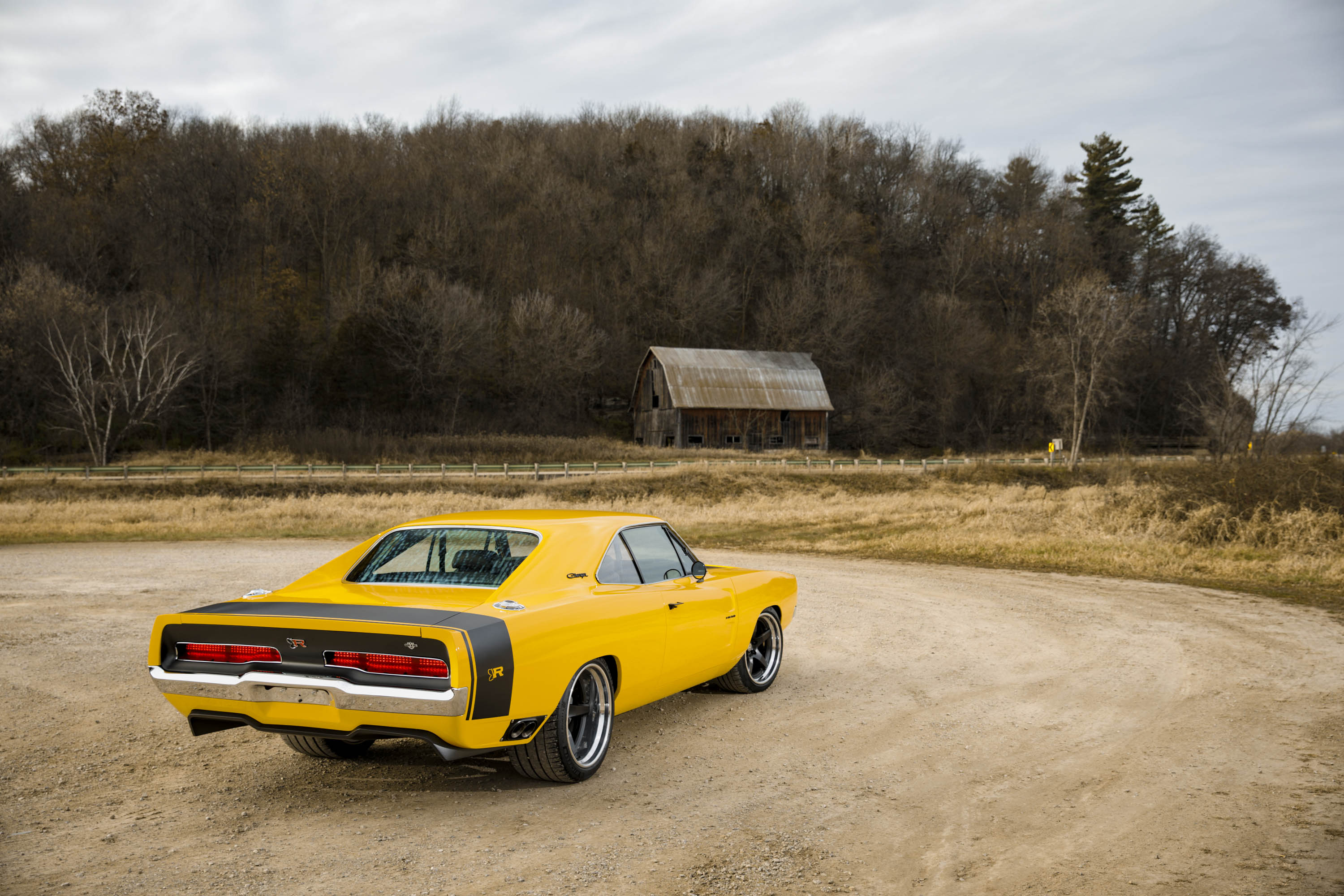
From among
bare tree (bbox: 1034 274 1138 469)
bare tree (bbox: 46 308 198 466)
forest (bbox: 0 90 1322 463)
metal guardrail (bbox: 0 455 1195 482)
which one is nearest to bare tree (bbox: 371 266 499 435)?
forest (bbox: 0 90 1322 463)

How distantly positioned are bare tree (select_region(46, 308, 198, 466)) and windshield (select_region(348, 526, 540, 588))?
147 ft

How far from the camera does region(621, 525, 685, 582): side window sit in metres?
6.62

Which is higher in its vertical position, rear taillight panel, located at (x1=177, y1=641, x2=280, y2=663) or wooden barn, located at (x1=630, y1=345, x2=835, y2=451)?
wooden barn, located at (x1=630, y1=345, x2=835, y2=451)

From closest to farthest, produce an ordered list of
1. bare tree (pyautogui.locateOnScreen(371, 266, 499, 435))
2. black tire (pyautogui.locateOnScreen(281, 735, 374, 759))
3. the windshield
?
the windshield
black tire (pyautogui.locateOnScreen(281, 735, 374, 759))
bare tree (pyautogui.locateOnScreen(371, 266, 499, 435))

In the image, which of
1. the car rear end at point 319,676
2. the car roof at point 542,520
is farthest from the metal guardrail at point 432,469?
the car rear end at point 319,676

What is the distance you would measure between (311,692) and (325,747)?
1364 millimetres

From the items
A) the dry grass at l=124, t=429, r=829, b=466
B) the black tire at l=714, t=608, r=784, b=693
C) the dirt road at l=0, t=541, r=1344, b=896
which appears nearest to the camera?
the dirt road at l=0, t=541, r=1344, b=896

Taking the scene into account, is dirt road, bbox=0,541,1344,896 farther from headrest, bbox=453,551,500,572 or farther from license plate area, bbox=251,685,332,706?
headrest, bbox=453,551,500,572

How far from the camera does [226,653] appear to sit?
519 cm

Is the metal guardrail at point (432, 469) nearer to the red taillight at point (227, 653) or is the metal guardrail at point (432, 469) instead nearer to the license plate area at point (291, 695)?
the red taillight at point (227, 653)

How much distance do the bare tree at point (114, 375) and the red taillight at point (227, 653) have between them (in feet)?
149

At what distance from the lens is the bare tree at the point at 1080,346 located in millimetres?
57125

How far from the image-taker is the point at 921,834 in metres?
4.86

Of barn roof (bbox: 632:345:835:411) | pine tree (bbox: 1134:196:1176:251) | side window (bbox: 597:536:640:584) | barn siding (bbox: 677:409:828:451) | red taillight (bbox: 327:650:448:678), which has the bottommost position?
red taillight (bbox: 327:650:448:678)
